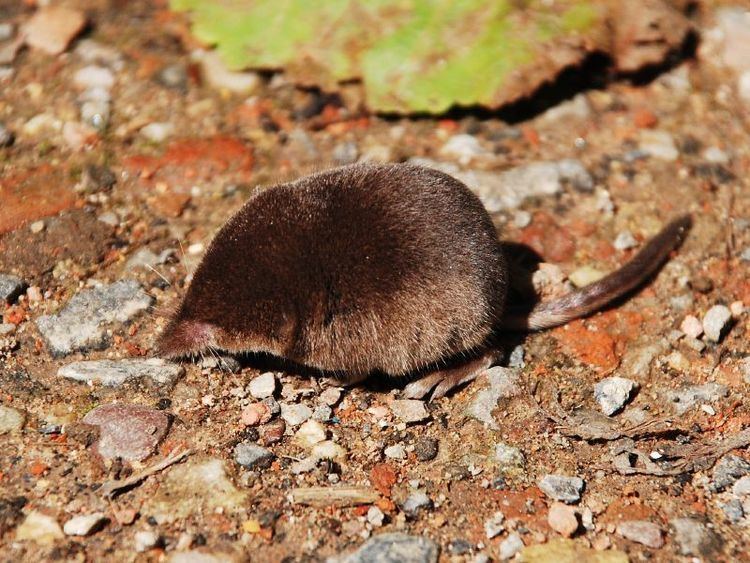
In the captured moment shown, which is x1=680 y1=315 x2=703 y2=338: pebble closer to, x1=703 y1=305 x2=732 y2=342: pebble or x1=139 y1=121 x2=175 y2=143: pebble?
x1=703 y1=305 x2=732 y2=342: pebble

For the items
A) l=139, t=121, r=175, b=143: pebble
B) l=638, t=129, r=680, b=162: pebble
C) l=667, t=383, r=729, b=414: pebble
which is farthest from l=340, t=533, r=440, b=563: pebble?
l=638, t=129, r=680, b=162: pebble

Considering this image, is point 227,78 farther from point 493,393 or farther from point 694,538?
point 694,538

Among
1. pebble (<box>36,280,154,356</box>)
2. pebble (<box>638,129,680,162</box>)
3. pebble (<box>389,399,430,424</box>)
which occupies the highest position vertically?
pebble (<box>638,129,680,162</box>)

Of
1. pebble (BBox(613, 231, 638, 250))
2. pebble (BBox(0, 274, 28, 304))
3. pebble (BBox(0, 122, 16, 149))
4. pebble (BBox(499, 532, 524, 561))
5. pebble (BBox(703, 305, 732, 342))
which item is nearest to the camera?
pebble (BBox(499, 532, 524, 561))

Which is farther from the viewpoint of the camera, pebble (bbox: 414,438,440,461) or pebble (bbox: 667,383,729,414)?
pebble (bbox: 667,383,729,414)

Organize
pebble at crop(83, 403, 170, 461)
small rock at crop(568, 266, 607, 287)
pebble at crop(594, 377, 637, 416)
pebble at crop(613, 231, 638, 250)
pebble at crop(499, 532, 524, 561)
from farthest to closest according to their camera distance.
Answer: pebble at crop(613, 231, 638, 250) → small rock at crop(568, 266, 607, 287) → pebble at crop(594, 377, 637, 416) → pebble at crop(83, 403, 170, 461) → pebble at crop(499, 532, 524, 561)

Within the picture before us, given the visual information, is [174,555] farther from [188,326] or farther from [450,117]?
[450,117]
